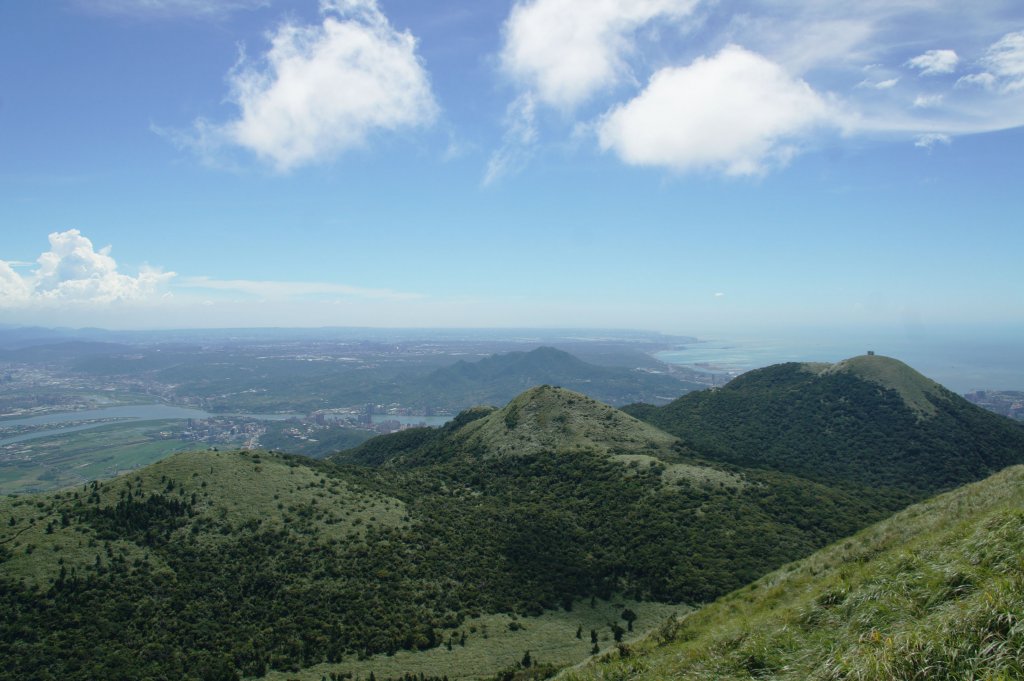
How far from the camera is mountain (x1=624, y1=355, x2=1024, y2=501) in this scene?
76.4 metres

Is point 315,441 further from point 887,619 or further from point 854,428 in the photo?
point 887,619

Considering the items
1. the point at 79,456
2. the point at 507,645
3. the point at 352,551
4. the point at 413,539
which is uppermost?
the point at 352,551

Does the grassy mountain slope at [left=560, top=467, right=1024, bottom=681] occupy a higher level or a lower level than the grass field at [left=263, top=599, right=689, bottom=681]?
higher

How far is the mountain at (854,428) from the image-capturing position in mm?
76438

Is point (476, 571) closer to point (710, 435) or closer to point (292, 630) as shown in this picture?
point (292, 630)

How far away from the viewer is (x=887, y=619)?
41.3 feet

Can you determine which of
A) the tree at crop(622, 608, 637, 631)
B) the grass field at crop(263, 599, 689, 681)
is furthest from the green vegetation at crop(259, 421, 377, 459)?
the tree at crop(622, 608, 637, 631)

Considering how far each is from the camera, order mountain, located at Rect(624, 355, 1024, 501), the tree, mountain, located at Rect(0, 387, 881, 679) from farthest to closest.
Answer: mountain, located at Rect(624, 355, 1024, 501)
the tree
mountain, located at Rect(0, 387, 881, 679)

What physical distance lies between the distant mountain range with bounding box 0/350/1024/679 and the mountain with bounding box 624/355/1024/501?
0.75 m

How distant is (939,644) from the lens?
8922 mm

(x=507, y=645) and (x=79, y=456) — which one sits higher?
(x=507, y=645)

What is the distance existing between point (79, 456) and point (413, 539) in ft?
522

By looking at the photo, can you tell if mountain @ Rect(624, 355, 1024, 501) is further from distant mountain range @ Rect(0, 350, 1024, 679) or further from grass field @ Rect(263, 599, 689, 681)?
grass field @ Rect(263, 599, 689, 681)

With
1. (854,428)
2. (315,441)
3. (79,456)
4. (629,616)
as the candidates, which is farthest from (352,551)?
(79,456)
